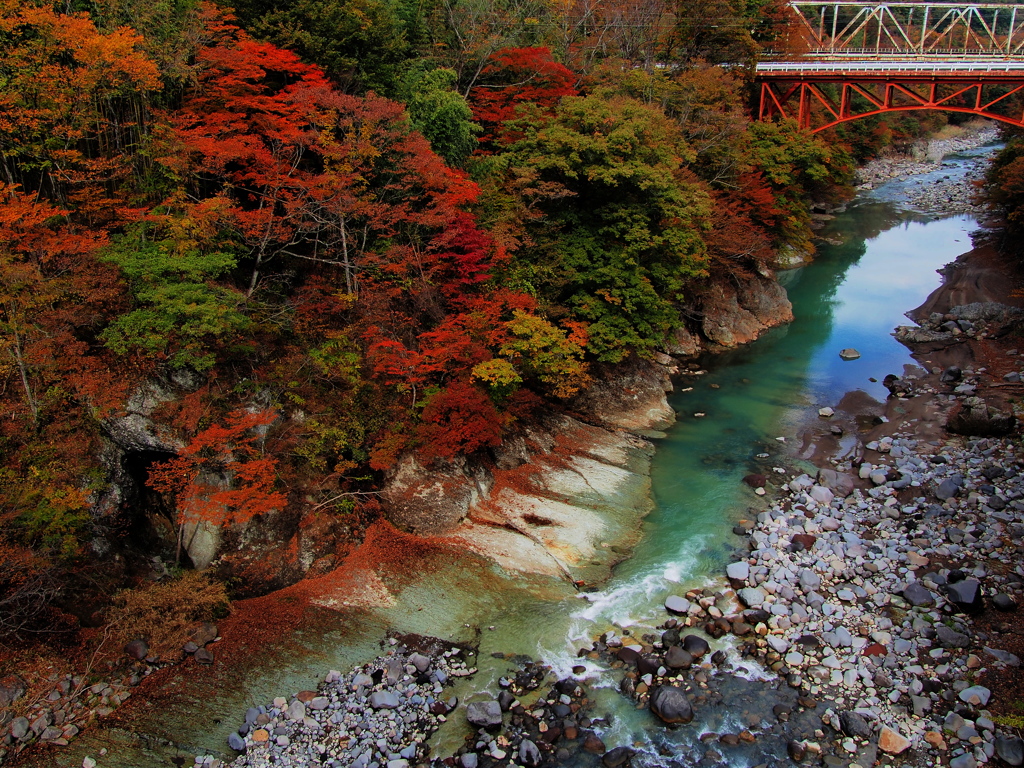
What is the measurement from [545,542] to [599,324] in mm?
8561

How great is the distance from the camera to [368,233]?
60.0 feet

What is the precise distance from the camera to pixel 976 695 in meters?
11.2

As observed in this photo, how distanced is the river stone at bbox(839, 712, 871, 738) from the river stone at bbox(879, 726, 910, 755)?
0.24 meters

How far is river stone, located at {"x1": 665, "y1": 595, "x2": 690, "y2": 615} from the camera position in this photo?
1397 centimetres

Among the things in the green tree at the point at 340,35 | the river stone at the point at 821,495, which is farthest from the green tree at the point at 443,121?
the river stone at the point at 821,495

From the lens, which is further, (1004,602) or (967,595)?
(967,595)

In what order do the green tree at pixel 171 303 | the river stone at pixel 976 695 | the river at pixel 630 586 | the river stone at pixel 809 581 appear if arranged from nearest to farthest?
the river stone at pixel 976 695 → the river at pixel 630 586 → the green tree at pixel 171 303 → the river stone at pixel 809 581

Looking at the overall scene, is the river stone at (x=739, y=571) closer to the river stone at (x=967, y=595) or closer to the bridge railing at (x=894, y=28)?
the river stone at (x=967, y=595)

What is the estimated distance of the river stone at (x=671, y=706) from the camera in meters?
11.4

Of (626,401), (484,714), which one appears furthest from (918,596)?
(626,401)

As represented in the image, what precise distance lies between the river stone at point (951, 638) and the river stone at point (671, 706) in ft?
18.0

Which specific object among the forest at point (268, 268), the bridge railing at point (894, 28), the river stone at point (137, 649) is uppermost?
the bridge railing at point (894, 28)

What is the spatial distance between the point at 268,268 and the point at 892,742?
17970 mm

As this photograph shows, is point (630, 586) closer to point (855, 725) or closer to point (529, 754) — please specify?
point (529, 754)
